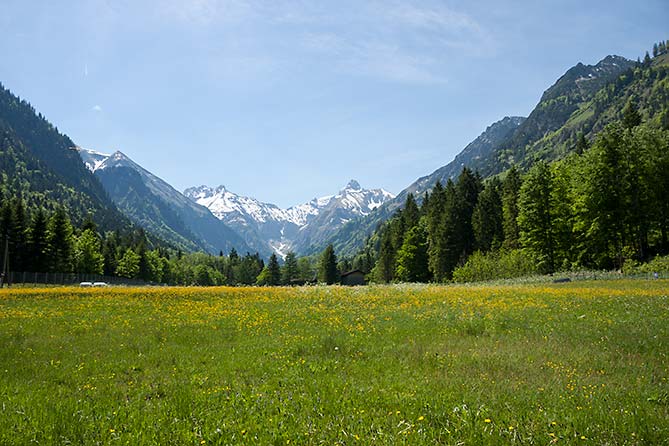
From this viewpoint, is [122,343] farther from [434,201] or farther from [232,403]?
[434,201]

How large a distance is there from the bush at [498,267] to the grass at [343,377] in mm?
37136

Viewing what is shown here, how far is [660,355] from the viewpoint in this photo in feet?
36.3

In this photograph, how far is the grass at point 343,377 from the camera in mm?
6469

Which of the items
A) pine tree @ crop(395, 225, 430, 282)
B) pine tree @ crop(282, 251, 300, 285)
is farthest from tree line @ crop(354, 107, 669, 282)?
pine tree @ crop(282, 251, 300, 285)

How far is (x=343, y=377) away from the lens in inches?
386

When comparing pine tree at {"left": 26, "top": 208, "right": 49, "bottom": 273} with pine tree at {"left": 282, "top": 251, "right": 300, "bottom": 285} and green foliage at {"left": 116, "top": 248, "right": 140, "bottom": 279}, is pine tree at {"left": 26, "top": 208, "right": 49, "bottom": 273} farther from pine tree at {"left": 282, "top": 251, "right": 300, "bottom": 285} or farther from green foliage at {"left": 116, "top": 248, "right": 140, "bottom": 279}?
pine tree at {"left": 282, "top": 251, "right": 300, "bottom": 285}

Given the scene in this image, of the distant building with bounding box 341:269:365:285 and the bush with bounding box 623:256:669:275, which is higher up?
the bush with bounding box 623:256:669:275

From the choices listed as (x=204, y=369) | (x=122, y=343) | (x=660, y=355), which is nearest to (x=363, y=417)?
(x=204, y=369)

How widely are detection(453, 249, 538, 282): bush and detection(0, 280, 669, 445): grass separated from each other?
37136 mm

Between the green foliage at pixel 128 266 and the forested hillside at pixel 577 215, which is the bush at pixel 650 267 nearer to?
the forested hillside at pixel 577 215

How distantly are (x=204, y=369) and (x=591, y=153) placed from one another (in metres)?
54.7

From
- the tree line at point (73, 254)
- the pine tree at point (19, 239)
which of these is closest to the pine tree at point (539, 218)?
the tree line at point (73, 254)

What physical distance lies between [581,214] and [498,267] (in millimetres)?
13164

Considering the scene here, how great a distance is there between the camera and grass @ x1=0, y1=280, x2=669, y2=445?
647 cm
